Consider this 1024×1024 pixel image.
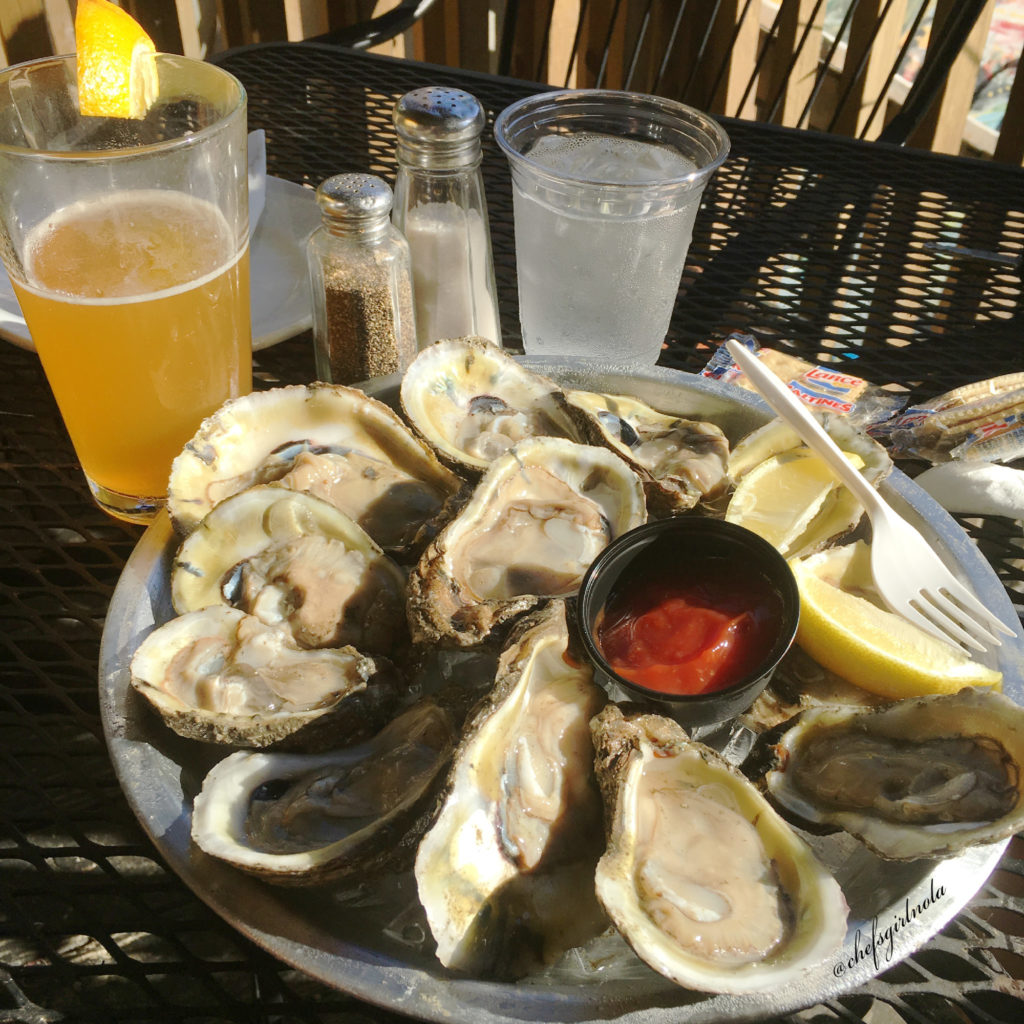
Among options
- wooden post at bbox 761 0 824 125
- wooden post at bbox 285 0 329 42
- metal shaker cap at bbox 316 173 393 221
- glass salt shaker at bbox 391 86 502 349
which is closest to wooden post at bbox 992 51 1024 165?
wooden post at bbox 761 0 824 125

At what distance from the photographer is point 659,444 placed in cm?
120

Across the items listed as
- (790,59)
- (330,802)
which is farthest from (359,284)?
(790,59)

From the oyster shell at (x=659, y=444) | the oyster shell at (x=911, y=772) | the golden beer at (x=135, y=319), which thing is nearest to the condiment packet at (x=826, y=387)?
the oyster shell at (x=659, y=444)

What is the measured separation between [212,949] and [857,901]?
0.73 m

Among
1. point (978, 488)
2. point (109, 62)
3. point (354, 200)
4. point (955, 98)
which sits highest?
point (109, 62)

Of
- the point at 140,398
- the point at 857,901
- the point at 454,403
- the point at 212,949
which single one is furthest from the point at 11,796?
the point at 857,901

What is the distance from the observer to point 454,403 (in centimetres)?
124

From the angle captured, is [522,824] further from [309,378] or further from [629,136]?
[629,136]

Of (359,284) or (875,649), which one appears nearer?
(875,649)

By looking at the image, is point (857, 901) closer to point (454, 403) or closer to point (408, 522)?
point (408, 522)

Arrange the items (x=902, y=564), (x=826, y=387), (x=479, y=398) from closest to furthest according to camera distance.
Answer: (x=902, y=564)
(x=479, y=398)
(x=826, y=387)

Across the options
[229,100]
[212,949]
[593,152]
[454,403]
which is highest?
[229,100]

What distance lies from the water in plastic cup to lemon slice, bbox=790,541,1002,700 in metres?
0.46

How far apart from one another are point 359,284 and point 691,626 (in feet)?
2.03
